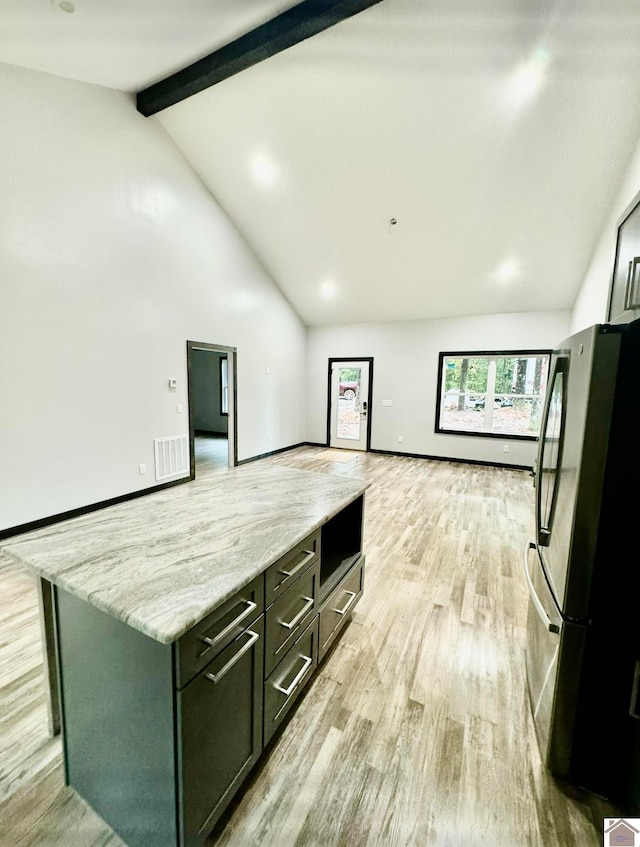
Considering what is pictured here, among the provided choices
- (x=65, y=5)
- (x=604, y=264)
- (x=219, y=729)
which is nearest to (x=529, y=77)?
(x=604, y=264)

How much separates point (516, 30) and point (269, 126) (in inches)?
90.8

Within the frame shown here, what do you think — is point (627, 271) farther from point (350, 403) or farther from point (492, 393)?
point (350, 403)

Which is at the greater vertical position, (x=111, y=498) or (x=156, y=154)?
(x=156, y=154)

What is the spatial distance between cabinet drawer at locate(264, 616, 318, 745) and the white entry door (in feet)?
19.5

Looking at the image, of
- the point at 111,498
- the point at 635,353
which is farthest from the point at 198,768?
the point at 111,498

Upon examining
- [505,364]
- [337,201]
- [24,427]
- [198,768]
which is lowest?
[198,768]

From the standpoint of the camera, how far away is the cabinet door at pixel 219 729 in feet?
2.95

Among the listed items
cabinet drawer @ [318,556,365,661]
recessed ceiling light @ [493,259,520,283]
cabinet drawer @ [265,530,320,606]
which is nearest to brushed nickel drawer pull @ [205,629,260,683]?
cabinet drawer @ [265,530,320,606]

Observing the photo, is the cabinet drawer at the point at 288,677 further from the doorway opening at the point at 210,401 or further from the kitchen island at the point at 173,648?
the doorway opening at the point at 210,401

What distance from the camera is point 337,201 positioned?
4473 millimetres

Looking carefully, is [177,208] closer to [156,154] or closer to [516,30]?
[156,154]

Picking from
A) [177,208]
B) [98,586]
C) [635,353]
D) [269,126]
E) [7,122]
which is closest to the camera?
[98,586]

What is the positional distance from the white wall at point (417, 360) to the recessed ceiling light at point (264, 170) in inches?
132

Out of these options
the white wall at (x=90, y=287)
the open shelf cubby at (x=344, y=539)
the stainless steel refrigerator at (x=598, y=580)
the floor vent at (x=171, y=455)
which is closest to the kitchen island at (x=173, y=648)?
the open shelf cubby at (x=344, y=539)
